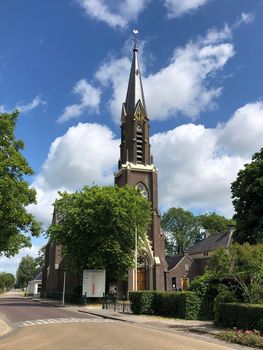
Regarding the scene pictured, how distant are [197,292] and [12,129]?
14.5 metres

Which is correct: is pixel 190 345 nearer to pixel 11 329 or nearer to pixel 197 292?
pixel 11 329

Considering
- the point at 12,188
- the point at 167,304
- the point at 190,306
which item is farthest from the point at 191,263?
the point at 12,188

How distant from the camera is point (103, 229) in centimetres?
4028

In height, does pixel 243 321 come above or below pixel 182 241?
below

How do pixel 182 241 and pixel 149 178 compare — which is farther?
pixel 182 241

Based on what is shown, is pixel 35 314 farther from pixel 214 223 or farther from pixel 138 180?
pixel 214 223

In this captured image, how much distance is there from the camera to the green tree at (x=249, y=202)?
33.2 metres

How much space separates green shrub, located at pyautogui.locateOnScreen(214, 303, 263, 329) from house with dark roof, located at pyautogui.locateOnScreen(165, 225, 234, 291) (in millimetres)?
38833

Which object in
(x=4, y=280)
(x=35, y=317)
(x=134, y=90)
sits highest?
(x=134, y=90)

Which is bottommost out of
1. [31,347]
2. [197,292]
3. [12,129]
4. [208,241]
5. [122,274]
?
[31,347]

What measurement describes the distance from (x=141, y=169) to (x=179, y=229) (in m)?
36.8

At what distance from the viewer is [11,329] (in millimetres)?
17531

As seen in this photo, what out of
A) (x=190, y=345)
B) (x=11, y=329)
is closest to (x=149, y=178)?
(x=11, y=329)

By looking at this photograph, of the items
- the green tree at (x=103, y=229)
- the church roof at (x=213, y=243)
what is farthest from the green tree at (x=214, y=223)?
the green tree at (x=103, y=229)
